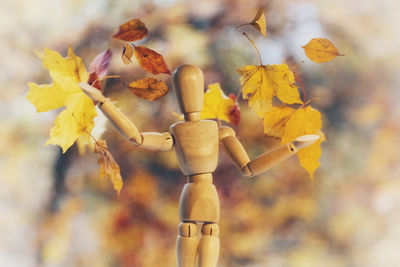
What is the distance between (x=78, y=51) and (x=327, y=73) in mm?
455

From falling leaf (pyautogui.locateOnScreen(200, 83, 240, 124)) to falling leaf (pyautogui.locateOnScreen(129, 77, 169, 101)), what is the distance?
0.25 feet

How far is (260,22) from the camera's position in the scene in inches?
27.9

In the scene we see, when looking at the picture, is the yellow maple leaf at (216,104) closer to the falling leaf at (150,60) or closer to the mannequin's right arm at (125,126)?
the falling leaf at (150,60)

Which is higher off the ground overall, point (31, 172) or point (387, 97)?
point (387, 97)

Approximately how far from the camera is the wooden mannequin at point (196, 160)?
533mm

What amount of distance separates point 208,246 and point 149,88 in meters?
0.31

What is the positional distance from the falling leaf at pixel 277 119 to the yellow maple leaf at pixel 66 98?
1.00ft

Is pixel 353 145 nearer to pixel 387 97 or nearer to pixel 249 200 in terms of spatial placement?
pixel 387 97

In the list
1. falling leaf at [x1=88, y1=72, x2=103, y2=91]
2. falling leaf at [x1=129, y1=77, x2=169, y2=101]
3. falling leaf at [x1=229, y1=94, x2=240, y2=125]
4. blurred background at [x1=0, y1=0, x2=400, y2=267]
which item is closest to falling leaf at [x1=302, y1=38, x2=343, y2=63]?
blurred background at [x1=0, y1=0, x2=400, y2=267]

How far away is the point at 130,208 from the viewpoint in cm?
74

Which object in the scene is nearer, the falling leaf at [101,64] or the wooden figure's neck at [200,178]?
the wooden figure's neck at [200,178]

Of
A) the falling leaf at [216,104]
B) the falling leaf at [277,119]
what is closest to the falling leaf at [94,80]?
the falling leaf at [216,104]

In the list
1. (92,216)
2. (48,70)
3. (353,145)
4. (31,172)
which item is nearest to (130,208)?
(92,216)

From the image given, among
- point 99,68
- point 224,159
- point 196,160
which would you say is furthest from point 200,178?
point 99,68
